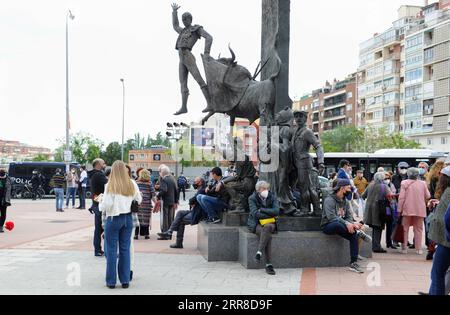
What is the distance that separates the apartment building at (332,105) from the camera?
361ft

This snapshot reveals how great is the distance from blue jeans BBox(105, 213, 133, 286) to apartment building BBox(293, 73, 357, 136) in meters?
101

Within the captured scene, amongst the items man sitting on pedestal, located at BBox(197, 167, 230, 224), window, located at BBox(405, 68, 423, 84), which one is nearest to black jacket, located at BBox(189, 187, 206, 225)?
man sitting on pedestal, located at BBox(197, 167, 230, 224)

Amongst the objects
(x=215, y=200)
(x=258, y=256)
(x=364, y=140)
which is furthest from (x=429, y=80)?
(x=258, y=256)

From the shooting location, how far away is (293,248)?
9578mm

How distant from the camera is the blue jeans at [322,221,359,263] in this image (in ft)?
31.0

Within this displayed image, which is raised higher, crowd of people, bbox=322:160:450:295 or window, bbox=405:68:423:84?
window, bbox=405:68:423:84

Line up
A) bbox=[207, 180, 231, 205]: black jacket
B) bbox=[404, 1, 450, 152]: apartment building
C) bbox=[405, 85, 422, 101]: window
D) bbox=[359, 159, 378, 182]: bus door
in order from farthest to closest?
bbox=[405, 85, 422, 101]: window < bbox=[404, 1, 450, 152]: apartment building < bbox=[359, 159, 378, 182]: bus door < bbox=[207, 180, 231, 205]: black jacket

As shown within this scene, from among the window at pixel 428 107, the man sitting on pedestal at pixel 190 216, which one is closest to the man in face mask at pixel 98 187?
the man sitting on pedestal at pixel 190 216

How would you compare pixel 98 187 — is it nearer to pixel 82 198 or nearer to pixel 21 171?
pixel 82 198

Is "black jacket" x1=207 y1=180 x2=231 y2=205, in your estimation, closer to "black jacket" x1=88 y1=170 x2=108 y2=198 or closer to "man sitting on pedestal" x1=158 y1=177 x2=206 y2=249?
"man sitting on pedestal" x1=158 y1=177 x2=206 y2=249

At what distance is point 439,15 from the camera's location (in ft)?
244

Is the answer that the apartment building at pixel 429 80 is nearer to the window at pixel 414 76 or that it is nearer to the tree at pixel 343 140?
the window at pixel 414 76
